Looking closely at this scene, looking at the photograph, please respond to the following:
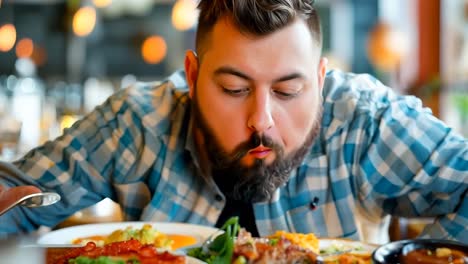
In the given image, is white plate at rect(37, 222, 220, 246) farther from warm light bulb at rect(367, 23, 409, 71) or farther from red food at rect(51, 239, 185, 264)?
warm light bulb at rect(367, 23, 409, 71)

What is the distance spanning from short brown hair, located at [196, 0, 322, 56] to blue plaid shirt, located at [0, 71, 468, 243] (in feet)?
1.11

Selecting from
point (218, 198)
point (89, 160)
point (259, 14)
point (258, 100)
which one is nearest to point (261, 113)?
point (258, 100)

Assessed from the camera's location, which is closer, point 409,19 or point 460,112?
point 460,112

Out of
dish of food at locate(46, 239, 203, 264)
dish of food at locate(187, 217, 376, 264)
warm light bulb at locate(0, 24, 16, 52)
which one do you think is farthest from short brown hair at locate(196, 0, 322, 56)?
warm light bulb at locate(0, 24, 16, 52)

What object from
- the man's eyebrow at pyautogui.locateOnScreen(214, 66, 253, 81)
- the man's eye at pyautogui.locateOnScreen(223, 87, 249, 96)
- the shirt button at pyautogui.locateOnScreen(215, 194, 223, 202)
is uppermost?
the man's eyebrow at pyautogui.locateOnScreen(214, 66, 253, 81)

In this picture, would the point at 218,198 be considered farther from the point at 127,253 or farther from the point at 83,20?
the point at 83,20

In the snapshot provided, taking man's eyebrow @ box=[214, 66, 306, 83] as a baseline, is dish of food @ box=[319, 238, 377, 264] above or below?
below

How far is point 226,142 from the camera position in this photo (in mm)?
2006

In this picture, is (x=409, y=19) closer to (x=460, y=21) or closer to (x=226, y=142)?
(x=460, y=21)

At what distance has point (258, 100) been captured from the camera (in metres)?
1.86

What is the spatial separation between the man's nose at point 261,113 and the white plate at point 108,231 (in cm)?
29

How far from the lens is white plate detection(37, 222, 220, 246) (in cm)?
186

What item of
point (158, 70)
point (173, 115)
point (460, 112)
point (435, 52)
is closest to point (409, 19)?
point (435, 52)

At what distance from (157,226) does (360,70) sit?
9.41 meters
